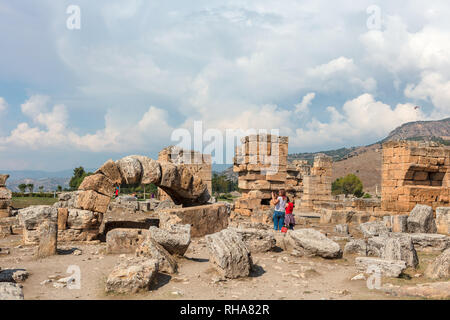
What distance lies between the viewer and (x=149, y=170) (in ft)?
29.8

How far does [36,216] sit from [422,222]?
395 inches

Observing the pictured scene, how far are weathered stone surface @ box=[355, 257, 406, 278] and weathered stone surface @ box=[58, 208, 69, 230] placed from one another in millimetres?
6664

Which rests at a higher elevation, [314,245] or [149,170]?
[149,170]

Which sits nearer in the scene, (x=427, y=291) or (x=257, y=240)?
(x=427, y=291)

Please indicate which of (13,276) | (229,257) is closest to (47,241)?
(13,276)

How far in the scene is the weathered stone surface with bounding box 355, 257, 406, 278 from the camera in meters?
5.35

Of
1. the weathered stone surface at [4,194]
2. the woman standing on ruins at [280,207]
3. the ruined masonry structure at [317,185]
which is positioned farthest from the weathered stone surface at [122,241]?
the ruined masonry structure at [317,185]

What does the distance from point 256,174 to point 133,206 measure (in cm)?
768

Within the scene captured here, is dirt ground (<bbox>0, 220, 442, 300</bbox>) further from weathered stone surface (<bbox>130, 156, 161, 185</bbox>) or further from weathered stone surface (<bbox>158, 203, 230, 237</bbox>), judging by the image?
weathered stone surface (<bbox>130, 156, 161, 185</bbox>)

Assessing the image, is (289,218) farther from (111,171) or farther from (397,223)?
(111,171)

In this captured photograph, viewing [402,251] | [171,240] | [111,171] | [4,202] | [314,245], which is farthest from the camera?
[4,202]

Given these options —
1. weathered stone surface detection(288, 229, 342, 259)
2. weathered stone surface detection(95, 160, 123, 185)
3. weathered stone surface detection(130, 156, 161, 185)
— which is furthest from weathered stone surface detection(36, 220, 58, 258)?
weathered stone surface detection(288, 229, 342, 259)
